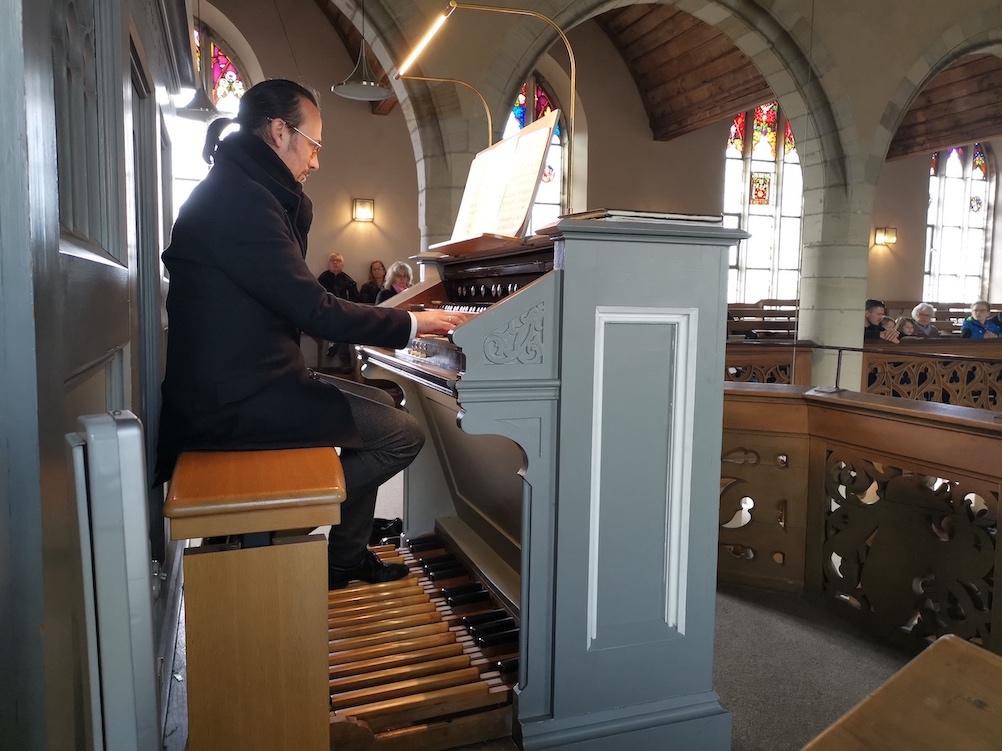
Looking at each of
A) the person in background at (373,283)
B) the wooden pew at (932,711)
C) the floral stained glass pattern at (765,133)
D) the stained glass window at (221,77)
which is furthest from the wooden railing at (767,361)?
the floral stained glass pattern at (765,133)

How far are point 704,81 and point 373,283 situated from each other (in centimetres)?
552

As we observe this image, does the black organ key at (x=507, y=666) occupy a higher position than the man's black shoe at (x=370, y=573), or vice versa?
the man's black shoe at (x=370, y=573)

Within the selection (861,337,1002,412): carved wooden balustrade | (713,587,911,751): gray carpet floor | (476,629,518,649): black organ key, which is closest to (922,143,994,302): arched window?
(861,337,1002,412): carved wooden balustrade

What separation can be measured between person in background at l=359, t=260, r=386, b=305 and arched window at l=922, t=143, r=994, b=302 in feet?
36.1

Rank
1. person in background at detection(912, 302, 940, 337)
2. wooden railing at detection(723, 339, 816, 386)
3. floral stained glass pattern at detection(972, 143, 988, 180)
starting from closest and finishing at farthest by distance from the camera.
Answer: wooden railing at detection(723, 339, 816, 386), person in background at detection(912, 302, 940, 337), floral stained glass pattern at detection(972, 143, 988, 180)

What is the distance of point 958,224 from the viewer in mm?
15391

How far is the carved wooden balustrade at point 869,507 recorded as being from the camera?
7.78 feet

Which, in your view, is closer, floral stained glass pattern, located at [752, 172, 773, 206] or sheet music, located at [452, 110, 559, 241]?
sheet music, located at [452, 110, 559, 241]

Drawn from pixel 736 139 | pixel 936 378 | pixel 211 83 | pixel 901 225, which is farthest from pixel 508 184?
pixel 901 225

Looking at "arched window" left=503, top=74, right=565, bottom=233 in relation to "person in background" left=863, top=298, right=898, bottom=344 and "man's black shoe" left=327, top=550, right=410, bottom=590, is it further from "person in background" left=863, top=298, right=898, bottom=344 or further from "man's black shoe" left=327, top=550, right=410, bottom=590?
"man's black shoe" left=327, top=550, right=410, bottom=590

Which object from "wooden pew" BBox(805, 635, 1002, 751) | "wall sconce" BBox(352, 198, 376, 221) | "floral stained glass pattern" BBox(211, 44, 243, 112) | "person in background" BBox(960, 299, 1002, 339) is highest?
"floral stained glass pattern" BBox(211, 44, 243, 112)

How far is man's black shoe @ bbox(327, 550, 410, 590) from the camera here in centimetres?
262

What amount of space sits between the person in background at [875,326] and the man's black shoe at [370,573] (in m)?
6.60

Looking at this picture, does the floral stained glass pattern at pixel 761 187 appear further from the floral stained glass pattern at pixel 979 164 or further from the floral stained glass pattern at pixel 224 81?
the floral stained glass pattern at pixel 224 81
